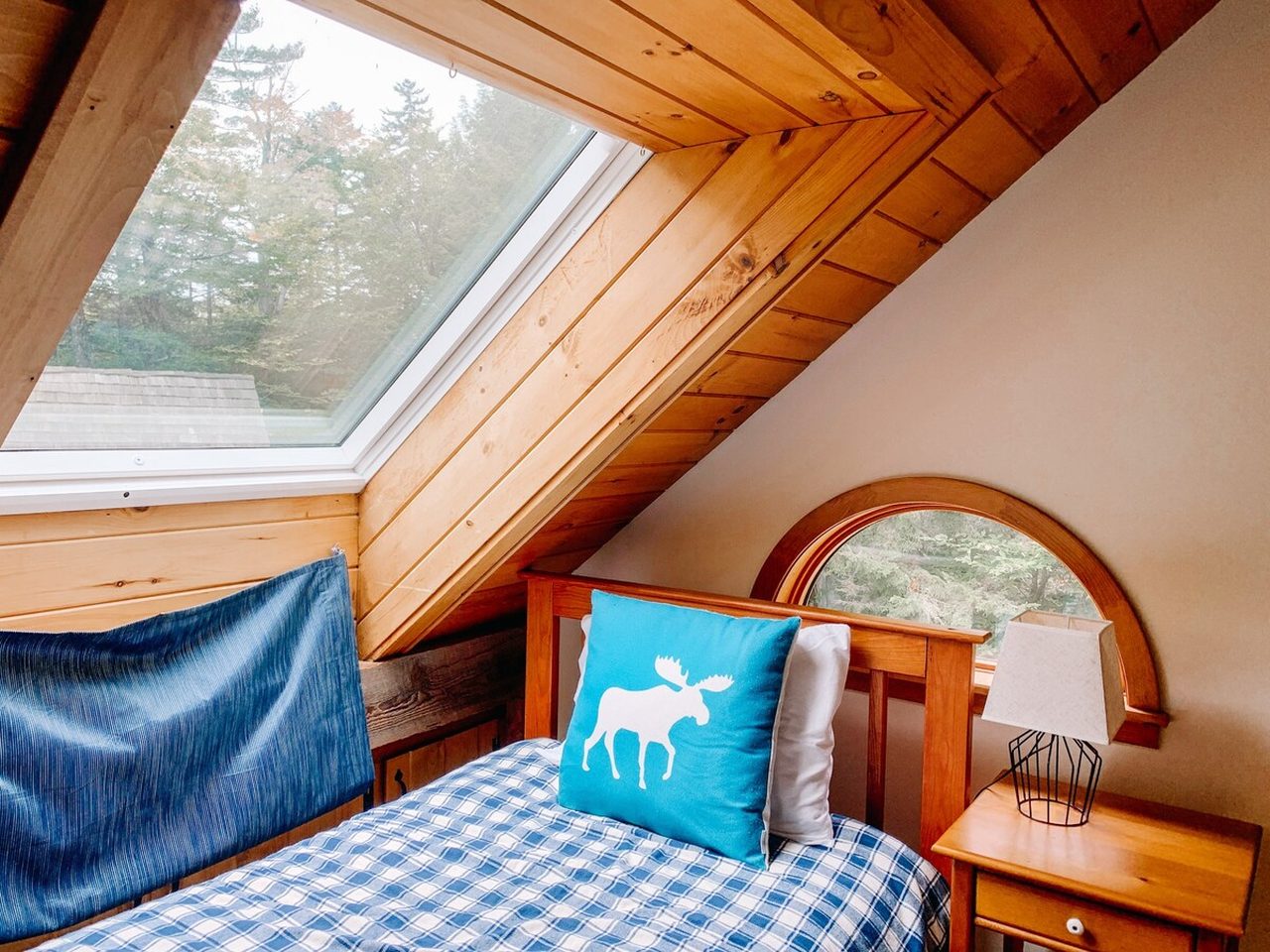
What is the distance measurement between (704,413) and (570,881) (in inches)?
42.6

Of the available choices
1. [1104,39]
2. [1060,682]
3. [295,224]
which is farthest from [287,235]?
[1060,682]

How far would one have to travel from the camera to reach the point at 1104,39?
5.54ft

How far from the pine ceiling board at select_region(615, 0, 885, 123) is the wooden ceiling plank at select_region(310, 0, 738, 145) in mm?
158

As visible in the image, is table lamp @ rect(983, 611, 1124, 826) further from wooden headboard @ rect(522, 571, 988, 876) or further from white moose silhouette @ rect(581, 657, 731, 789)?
white moose silhouette @ rect(581, 657, 731, 789)

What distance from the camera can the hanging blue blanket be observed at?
1.71 meters

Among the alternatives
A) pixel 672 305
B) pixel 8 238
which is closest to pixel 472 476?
pixel 672 305

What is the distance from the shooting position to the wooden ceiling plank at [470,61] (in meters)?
1.28

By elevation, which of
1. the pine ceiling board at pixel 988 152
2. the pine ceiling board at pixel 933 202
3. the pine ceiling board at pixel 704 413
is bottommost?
the pine ceiling board at pixel 704 413

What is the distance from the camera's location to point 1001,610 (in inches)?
92.0

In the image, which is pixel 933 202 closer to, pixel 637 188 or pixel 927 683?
pixel 637 188

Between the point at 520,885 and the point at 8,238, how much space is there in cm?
130

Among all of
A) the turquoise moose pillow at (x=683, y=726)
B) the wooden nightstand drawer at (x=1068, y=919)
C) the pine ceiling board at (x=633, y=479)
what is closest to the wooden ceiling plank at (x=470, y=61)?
the pine ceiling board at (x=633, y=479)

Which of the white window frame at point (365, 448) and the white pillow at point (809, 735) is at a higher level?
the white window frame at point (365, 448)

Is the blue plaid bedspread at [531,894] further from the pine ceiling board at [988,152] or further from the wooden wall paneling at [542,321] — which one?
the pine ceiling board at [988,152]
